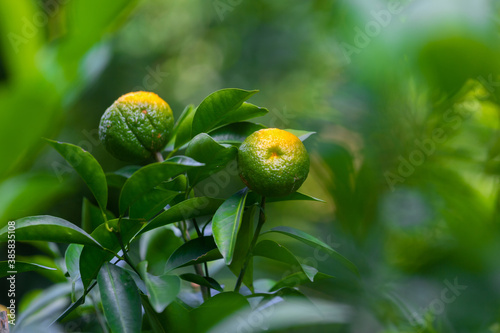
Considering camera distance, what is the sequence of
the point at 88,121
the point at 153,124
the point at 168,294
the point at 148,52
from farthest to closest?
the point at 148,52
the point at 88,121
the point at 153,124
the point at 168,294

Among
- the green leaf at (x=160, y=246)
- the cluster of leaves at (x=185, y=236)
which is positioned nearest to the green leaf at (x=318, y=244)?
the cluster of leaves at (x=185, y=236)

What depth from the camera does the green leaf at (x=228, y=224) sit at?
0.46 meters

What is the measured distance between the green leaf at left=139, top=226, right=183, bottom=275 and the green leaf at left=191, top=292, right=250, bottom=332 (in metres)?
0.20

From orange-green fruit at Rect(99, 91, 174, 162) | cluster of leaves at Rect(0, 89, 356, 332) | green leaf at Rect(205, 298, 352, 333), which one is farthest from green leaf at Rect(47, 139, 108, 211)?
green leaf at Rect(205, 298, 352, 333)

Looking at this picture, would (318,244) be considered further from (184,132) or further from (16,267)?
(16,267)

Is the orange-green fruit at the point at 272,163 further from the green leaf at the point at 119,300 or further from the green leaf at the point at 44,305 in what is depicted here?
the green leaf at the point at 44,305

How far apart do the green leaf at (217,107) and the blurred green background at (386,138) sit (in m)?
0.09

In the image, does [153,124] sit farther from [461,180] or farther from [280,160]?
[461,180]

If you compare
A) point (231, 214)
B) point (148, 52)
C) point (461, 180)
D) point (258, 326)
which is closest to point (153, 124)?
point (231, 214)

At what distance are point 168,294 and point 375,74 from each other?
276 mm

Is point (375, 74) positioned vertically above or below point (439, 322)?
above

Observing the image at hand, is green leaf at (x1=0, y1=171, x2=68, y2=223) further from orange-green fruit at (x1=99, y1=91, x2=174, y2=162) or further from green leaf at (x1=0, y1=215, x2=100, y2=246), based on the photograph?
orange-green fruit at (x1=99, y1=91, x2=174, y2=162)

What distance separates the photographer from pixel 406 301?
14.4 inches

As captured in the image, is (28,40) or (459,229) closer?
(28,40)
